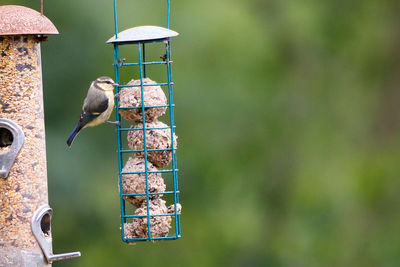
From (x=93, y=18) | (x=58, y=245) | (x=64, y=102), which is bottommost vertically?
(x=58, y=245)

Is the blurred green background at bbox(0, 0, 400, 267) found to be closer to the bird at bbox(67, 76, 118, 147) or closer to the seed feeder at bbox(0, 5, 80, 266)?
the bird at bbox(67, 76, 118, 147)

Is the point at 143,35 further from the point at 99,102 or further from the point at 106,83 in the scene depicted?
the point at 99,102

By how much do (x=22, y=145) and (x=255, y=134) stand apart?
9.28 metres

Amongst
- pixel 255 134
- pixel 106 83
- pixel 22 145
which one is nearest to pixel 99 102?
pixel 106 83

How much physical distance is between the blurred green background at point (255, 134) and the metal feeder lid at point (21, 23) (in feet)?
20.7

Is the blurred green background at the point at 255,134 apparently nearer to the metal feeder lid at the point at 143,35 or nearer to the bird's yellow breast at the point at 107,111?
the bird's yellow breast at the point at 107,111

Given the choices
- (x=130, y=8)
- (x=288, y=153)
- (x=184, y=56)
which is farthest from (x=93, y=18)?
(x=288, y=153)

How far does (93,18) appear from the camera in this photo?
13547 mm

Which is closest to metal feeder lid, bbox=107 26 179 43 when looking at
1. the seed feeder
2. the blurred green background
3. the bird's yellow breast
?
the seed feeder

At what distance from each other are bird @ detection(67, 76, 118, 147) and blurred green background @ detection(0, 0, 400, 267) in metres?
5.10

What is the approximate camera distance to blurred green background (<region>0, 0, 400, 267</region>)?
13961mm

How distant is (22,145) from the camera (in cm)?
726

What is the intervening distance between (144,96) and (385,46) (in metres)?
10.7

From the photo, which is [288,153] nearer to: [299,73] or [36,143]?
[299,73]
